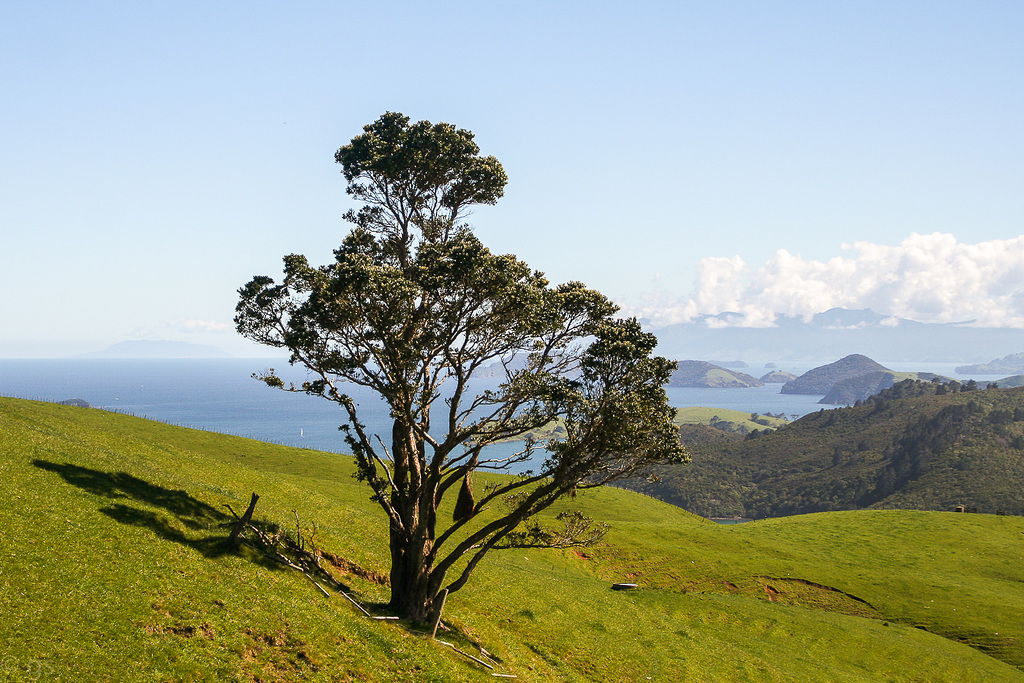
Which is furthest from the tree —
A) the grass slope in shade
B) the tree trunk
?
the grass slope in shade

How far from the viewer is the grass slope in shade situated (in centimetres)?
1939

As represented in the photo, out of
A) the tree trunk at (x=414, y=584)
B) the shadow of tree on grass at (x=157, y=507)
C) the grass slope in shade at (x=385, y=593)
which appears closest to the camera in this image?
the grass slope in shade at (x=385, y=593)

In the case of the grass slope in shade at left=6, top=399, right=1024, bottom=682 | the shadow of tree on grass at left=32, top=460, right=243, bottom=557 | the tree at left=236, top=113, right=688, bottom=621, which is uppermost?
the tree at left=236, top=113, right=688, bottom=621

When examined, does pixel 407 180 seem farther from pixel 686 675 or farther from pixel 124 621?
pixel 686 675

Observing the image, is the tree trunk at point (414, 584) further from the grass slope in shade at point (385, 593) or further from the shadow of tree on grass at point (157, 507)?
the shadow of tree on grass at point (157, 507)

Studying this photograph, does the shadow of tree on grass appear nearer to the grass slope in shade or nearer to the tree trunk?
the grass slope in shade

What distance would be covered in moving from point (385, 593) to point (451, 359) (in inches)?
568

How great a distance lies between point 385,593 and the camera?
3344cm

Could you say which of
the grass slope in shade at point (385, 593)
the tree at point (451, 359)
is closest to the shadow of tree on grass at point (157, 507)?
the grass slope in shade at point (385, 593)

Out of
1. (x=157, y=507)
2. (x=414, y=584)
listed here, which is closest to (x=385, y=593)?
(x=414, y=584)

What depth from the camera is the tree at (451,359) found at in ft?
86.6

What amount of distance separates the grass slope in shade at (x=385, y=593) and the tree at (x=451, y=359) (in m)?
6.25

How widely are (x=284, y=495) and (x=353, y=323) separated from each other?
28.8 meters

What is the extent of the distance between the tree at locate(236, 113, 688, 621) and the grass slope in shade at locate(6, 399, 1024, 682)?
246 inches
